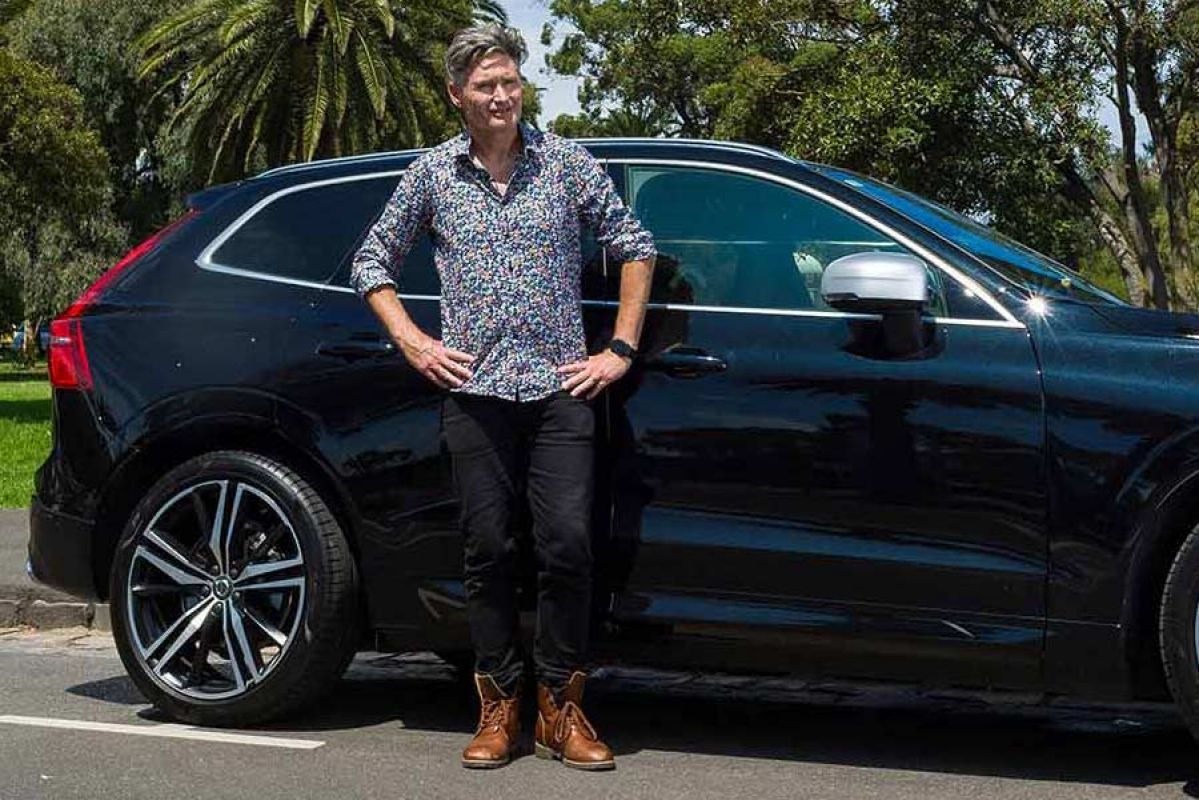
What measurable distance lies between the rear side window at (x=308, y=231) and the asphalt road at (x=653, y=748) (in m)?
1.45

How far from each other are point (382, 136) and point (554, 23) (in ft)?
67.7

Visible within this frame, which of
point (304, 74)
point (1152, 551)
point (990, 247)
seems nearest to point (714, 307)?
point (990, 247)

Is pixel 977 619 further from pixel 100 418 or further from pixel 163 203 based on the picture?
pixel 163 203

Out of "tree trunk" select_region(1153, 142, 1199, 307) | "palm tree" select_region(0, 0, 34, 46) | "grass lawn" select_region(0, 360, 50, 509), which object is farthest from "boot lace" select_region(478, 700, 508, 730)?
"palm tree" select_region(0, 0, 34, 46)

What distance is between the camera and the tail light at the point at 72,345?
5.55 m

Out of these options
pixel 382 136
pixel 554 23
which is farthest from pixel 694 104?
pixel 382 136

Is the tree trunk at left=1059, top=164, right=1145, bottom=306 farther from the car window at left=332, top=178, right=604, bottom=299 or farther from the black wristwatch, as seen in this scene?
the black wristwatch

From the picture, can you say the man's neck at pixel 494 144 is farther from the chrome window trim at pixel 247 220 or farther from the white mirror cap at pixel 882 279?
the white mirror cap at pixel 882 279

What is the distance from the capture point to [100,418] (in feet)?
18.1

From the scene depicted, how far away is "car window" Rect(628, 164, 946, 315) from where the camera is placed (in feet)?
16.0

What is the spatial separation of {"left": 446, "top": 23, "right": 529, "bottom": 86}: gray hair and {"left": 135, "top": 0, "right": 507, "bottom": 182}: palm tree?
84.1ft

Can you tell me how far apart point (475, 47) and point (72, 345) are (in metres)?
1.72

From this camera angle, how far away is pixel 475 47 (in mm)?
4871

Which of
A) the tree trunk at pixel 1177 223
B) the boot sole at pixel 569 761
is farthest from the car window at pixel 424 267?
the tree trunk at pixel 1177 223
